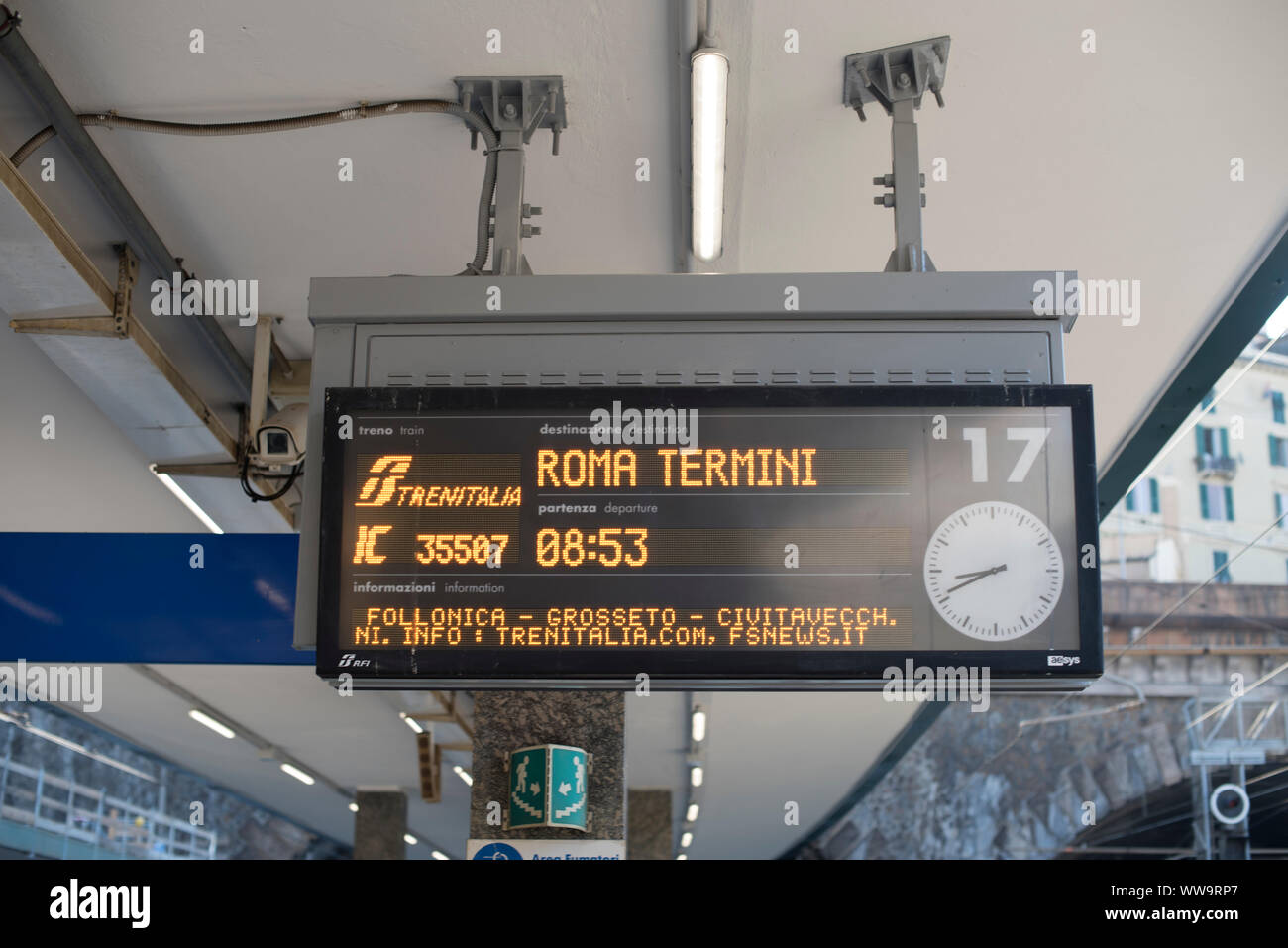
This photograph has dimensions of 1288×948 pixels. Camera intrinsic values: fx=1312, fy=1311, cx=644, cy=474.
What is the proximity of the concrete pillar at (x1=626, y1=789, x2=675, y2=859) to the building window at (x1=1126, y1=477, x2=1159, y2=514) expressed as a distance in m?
34.8

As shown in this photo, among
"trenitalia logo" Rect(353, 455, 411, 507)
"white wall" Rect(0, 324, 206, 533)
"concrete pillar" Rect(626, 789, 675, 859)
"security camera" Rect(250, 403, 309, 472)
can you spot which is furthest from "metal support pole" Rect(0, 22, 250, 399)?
"concrete pillar" Rect(626, 789, 675, 859)

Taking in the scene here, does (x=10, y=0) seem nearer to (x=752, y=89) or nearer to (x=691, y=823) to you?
(x=752, y=89)

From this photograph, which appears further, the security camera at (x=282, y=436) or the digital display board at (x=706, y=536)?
the security camera at (x=282, y=436)

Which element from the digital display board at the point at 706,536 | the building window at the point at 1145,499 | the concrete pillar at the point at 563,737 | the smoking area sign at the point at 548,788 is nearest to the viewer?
the digital display board at the point at 706,536

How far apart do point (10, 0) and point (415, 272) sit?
5.95 ft

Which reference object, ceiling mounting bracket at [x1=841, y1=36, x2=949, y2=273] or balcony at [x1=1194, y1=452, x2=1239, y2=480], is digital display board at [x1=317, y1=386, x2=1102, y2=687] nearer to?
ceiling mounting bracket at [x1=841, y1=36, x2=949, y2=273]

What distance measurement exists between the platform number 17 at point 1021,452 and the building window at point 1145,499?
44.9m

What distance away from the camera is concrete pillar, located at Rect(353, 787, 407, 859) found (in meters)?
14.5

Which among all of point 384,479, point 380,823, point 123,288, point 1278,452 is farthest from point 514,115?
point 1278,452

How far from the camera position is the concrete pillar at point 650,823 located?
46.3ft

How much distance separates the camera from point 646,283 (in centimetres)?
320

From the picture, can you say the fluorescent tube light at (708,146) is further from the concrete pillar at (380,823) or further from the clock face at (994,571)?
the concrete pillar at (380,823)

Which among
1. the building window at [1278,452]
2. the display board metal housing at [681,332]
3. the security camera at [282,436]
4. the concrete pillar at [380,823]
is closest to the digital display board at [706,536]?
the display board metal housing at [681,332]
